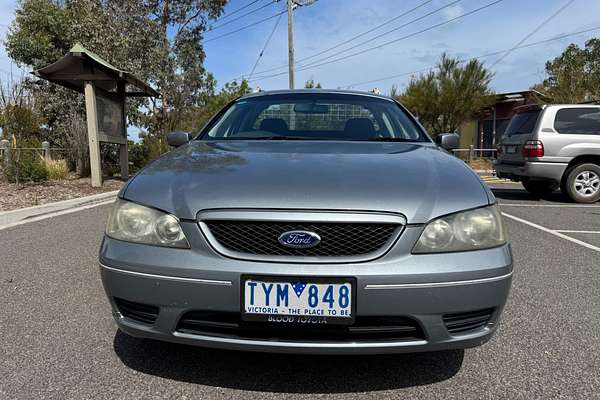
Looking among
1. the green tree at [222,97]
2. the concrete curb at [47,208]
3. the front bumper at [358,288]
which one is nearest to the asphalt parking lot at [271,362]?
the front bumper at [358,288]

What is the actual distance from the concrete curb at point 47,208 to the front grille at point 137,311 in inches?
187

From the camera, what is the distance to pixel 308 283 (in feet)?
5.59

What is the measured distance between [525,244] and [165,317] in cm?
415

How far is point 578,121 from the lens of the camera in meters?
8.20

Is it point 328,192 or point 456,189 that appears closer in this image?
point 328,192

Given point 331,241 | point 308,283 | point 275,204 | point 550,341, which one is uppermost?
point 275,204

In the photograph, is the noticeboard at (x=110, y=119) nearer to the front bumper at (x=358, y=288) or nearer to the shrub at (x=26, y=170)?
the shrub at (x=26, y=170)

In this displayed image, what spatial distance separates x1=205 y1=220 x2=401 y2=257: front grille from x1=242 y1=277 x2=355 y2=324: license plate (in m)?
0.11

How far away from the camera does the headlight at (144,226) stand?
1.86 meters

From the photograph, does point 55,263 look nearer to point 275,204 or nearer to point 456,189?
point 275,204

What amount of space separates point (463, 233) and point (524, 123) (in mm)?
7742

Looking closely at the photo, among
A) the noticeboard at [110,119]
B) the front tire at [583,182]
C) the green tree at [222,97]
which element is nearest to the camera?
the front tire at [583,182]

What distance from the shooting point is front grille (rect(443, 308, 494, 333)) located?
1.81m

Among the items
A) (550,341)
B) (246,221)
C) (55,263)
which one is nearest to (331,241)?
(246,221)
